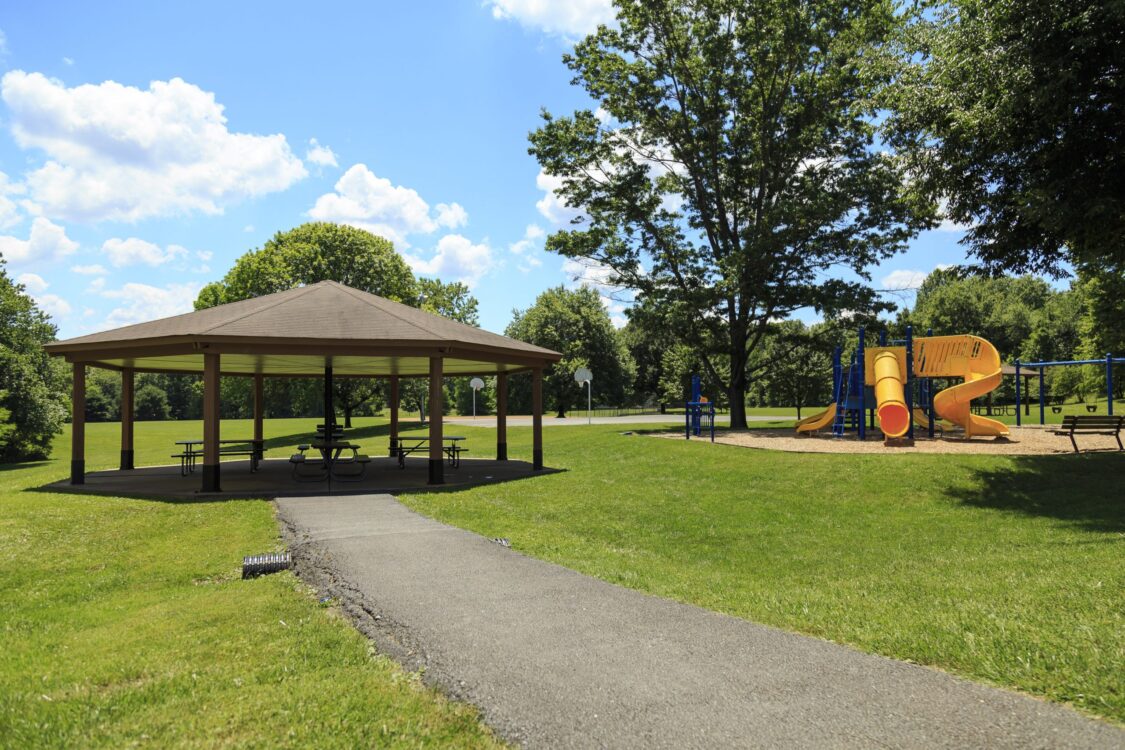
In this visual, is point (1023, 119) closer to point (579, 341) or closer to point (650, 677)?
point (650, 677)

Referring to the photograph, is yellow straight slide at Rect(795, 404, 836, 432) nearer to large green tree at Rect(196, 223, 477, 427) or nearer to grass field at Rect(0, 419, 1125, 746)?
grass field at Rect(0, 419, 1125, 746)

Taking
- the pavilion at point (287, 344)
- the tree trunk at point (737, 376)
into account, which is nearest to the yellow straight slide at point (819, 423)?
the tree trunk at point (737, 376)

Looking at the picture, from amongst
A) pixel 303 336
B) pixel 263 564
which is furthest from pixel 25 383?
pixel 263 564

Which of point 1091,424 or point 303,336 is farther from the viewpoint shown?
point 1091,424

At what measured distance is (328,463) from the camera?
1334 centimetres

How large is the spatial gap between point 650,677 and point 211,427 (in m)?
10.8

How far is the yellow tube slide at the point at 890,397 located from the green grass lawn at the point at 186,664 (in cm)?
1533

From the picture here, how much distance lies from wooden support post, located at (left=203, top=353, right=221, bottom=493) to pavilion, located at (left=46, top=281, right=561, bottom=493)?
0.06 ft

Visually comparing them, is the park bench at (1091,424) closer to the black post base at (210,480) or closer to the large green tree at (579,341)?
the black post base at (210,480)

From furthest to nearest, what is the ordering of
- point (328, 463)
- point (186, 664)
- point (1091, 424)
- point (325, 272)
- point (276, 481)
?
point (325, 272) → point (1091, 424) → point (276, 481) → point (328, 463) → point (186, 664)

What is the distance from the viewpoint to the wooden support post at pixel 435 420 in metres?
13.4

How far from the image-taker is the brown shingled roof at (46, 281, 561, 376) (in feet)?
40.2

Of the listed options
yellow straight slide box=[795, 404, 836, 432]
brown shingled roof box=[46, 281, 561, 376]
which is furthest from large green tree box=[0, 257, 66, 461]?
yellow straight slide box=[795, 404, 836, 432]

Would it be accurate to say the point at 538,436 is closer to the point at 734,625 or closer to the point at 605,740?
the point at 734,625
